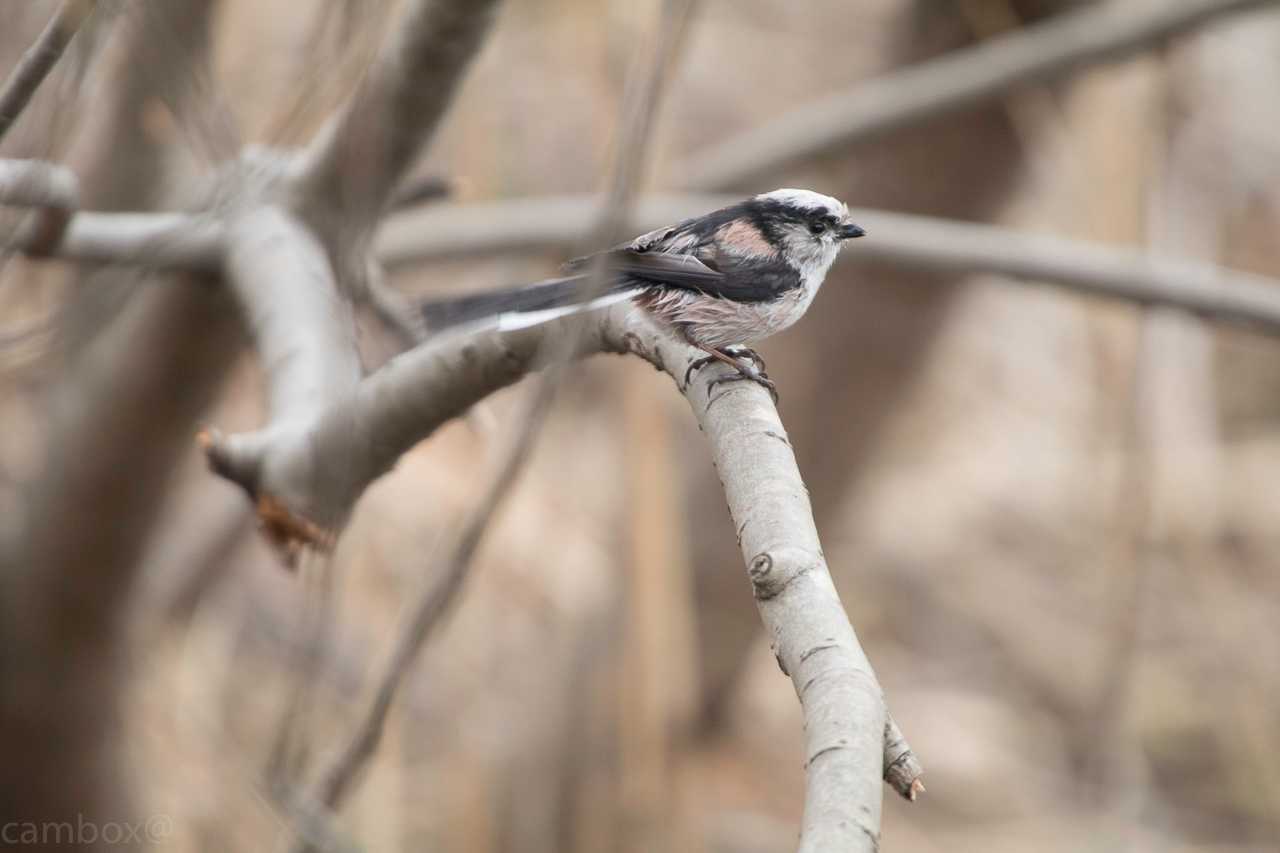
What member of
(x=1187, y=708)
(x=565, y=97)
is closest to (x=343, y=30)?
(x=565, y=97)

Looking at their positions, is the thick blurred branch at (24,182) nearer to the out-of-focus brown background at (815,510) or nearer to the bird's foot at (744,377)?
the out-of-focus brown background at (815,510)

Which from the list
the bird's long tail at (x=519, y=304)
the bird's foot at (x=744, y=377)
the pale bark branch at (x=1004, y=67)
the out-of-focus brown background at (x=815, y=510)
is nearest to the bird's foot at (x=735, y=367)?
the bird's foot at (x=744, y=377)

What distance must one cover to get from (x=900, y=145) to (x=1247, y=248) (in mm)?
3419

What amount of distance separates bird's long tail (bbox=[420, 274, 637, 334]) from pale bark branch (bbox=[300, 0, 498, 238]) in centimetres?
21

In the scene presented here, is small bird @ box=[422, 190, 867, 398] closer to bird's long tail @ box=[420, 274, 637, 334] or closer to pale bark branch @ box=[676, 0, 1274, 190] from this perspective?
bird's long tail @ box=[420, 274, 637, 334]

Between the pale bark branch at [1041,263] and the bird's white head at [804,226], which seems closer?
the bird's white head at [804,226]

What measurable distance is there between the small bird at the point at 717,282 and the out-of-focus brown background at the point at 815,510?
1.28ft

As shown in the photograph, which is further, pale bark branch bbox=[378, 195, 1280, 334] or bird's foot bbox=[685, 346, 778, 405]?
pale bark branch bbox=[378, 195, 1280, 334]

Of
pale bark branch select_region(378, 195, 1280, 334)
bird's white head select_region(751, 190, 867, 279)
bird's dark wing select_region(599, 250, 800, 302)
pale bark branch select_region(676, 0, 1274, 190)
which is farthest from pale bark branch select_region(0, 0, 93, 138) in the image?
pale bark branch select_region(676, 0, 1274, 190)

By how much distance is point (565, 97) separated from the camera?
646 cm

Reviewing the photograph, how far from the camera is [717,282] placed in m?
1.56

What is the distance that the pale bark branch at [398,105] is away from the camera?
1820 millimetres

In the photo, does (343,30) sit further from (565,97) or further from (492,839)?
(565,97)

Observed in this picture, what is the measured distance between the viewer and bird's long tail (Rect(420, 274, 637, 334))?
144 cm
